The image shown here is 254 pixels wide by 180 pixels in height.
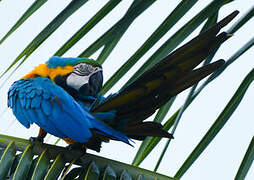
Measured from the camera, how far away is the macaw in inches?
35.6

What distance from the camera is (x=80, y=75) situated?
4.26 feet

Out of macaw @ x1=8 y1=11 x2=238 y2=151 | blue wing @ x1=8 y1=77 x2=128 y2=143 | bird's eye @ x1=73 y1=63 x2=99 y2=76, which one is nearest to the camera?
macaw @ x1=8 y1=11 x2=238 y2=151

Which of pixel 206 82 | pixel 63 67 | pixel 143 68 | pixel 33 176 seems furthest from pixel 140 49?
pixel 33 176

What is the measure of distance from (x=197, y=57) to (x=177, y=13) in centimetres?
26

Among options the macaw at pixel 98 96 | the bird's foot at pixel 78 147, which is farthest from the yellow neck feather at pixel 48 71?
the bird's foot at pixel 78 147

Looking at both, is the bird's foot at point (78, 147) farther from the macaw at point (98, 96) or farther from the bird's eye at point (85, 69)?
the bird's eye at point (85, 69)

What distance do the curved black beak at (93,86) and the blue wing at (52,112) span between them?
0.13m

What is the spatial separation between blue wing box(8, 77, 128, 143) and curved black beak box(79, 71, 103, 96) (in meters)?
0.13

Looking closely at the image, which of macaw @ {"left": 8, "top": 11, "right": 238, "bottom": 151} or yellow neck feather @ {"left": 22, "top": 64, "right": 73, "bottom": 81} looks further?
yellow neck feather @ {"left": 22, "top": 64, "right": 73, "bottom": 81}

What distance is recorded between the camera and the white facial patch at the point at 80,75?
1287 millimetres

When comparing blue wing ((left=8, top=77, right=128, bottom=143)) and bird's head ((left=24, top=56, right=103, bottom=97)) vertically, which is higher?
bird's head ((left=24, top=56, right=103, bottom=97))

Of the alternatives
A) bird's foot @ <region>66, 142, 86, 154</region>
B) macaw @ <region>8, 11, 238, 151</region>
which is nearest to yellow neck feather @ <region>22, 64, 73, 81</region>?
macaw @ <region>8, 11, 238, 151</region>

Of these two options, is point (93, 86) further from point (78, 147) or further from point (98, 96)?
point (78, 147)

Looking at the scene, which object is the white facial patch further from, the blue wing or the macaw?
the blue wing
